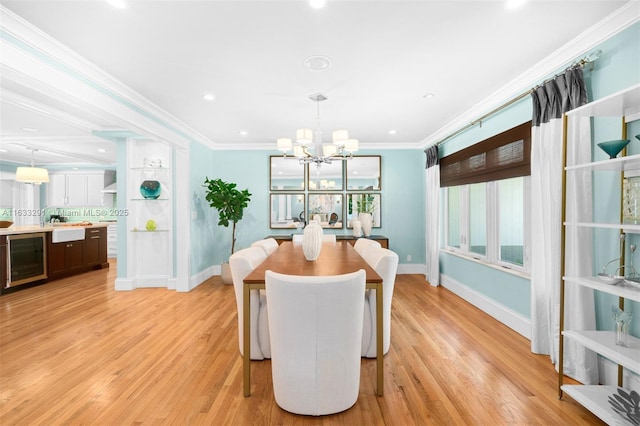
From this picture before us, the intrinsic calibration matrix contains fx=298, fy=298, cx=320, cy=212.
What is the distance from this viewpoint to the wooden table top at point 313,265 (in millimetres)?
2002

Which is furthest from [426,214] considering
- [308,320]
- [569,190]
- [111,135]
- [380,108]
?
[111,135]

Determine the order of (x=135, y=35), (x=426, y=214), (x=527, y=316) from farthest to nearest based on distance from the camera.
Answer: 1. (x=426, y=214)
2. (x=527, y=316)
3. (x=135, y=35)

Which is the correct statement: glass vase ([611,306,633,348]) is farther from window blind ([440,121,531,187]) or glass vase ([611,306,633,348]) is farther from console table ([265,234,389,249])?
console table ([265,234,389,249])

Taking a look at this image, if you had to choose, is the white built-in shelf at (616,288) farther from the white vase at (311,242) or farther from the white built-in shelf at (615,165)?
the white vase at (311,242)

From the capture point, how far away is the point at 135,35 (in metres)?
2.17

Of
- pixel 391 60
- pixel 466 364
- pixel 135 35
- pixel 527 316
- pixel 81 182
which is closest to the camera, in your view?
pixel 135 35

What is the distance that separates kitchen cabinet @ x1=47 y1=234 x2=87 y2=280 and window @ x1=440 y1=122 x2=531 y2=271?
675 cm

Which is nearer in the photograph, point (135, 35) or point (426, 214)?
point (135, 35)

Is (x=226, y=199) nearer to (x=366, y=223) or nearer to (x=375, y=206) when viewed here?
(x=366, y=223)

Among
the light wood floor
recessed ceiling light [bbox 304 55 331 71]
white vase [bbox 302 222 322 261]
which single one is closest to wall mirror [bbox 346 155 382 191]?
the light wood floor

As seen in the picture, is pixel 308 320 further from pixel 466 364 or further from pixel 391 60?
pixel 391 60

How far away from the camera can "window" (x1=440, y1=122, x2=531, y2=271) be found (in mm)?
3139

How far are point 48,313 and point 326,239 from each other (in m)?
3.58

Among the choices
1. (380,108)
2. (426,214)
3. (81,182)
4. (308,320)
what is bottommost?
(308,320)
